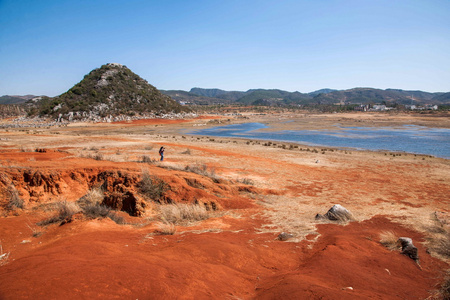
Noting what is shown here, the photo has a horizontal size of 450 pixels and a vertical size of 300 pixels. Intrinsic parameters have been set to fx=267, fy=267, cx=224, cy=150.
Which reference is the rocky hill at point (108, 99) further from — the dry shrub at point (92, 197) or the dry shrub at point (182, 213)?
the dry shrub at point (182, 213)

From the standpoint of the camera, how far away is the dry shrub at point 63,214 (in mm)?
7402

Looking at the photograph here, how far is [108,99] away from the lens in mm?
65500

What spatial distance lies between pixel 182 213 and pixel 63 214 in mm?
3602

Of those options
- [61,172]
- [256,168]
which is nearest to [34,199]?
[61,172]

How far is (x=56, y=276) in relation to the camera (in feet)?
13.0

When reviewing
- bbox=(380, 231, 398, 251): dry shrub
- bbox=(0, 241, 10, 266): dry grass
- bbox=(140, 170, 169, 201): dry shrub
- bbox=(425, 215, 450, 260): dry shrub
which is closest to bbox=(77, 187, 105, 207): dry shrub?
bbox=(140, 170, 169, 201): dry shrub

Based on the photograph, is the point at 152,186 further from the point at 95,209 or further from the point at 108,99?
the point at 108,99

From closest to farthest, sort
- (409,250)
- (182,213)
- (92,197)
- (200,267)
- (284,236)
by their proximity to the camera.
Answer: (200,267), (409,250), (284,236), (182,213), (92,197)

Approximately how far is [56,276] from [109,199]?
19.0ft

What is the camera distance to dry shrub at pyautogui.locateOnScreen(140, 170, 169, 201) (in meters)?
10.3

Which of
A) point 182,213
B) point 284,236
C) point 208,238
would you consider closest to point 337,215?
point 284,236

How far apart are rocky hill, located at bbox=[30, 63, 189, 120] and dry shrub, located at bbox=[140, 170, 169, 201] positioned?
55652 millimetres

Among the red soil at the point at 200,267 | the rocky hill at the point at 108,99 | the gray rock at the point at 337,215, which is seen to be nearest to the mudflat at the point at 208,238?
the red soil at the point at 200,267

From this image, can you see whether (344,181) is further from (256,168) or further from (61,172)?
(61,172)
